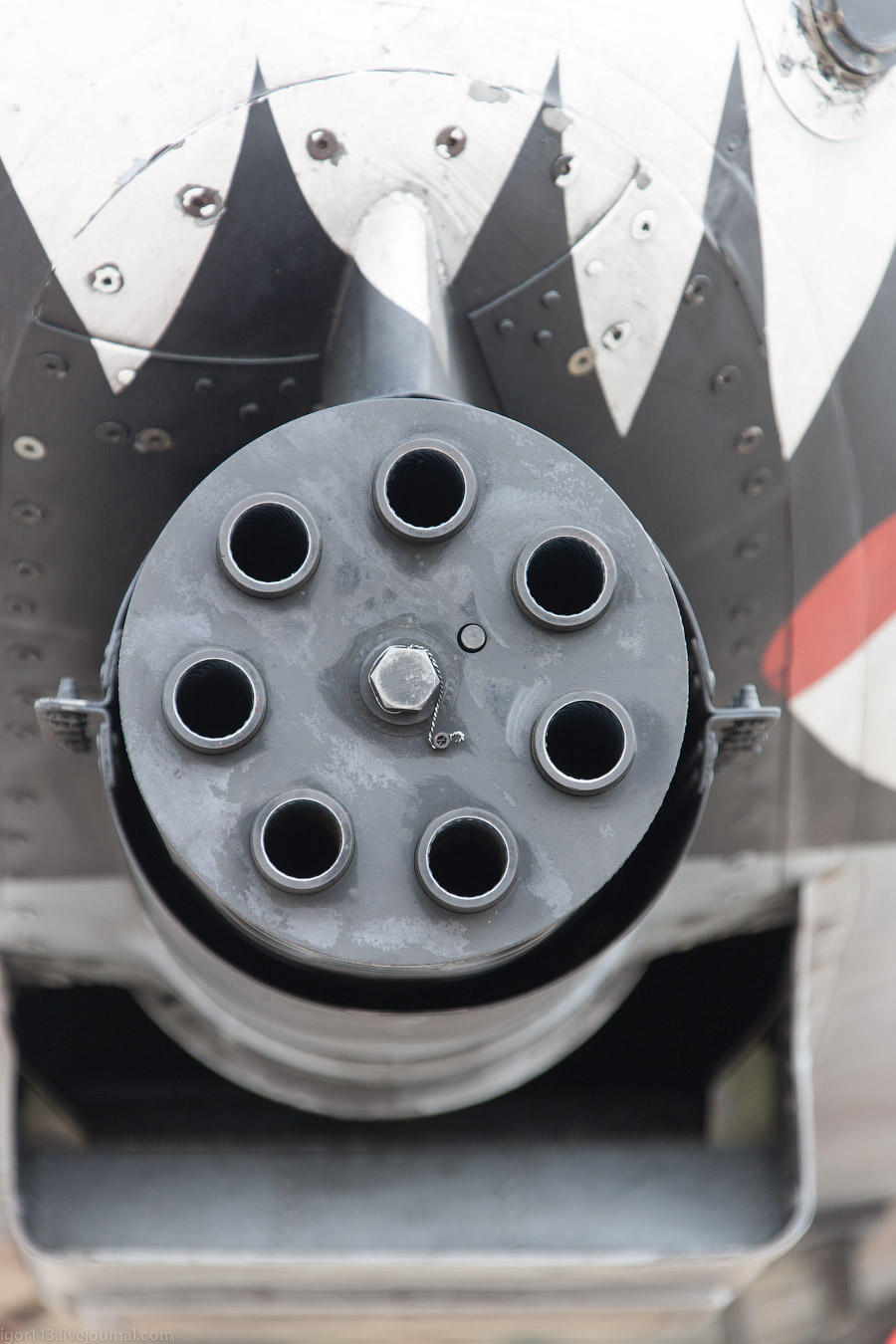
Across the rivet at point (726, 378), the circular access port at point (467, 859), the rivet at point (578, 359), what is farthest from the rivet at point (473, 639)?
the rivet at point (726, 378)

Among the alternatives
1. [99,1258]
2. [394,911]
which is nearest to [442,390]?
[394,911]

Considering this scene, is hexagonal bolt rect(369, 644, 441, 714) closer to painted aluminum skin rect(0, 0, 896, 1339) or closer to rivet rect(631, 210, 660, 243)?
painted aluminum skin rect(0, 0, 896, 1339)

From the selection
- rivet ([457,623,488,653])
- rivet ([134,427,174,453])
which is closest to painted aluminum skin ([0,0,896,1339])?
rivet ([134,427,174,453])

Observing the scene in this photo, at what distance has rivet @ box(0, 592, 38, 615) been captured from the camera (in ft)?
7.45

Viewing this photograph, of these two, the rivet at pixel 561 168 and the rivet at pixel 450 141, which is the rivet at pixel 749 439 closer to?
the rivet at pixel 561 168

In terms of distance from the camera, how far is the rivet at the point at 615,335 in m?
2.22

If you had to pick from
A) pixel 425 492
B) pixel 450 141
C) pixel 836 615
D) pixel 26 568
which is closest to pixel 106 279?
pixel 26 568

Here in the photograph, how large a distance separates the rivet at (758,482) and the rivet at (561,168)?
66 centimetres

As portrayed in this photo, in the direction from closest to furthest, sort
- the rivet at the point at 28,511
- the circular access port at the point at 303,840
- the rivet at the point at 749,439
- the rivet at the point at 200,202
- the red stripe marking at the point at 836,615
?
the circular access port at the point at 303,840 → the rivet at the point at 200,202 → the rivet at the point at 28,511 → the rivet at the point at 749,439 → the red stripe marking at the point at 836,615

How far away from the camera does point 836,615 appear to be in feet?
8.32

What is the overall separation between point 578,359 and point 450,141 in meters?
0.44

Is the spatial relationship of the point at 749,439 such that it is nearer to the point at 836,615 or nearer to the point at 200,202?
the point at 836,615

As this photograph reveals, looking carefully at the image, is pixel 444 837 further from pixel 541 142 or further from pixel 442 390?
pixel 541 142

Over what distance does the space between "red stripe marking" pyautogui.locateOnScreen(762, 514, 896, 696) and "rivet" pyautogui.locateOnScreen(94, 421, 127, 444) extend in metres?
1.34
